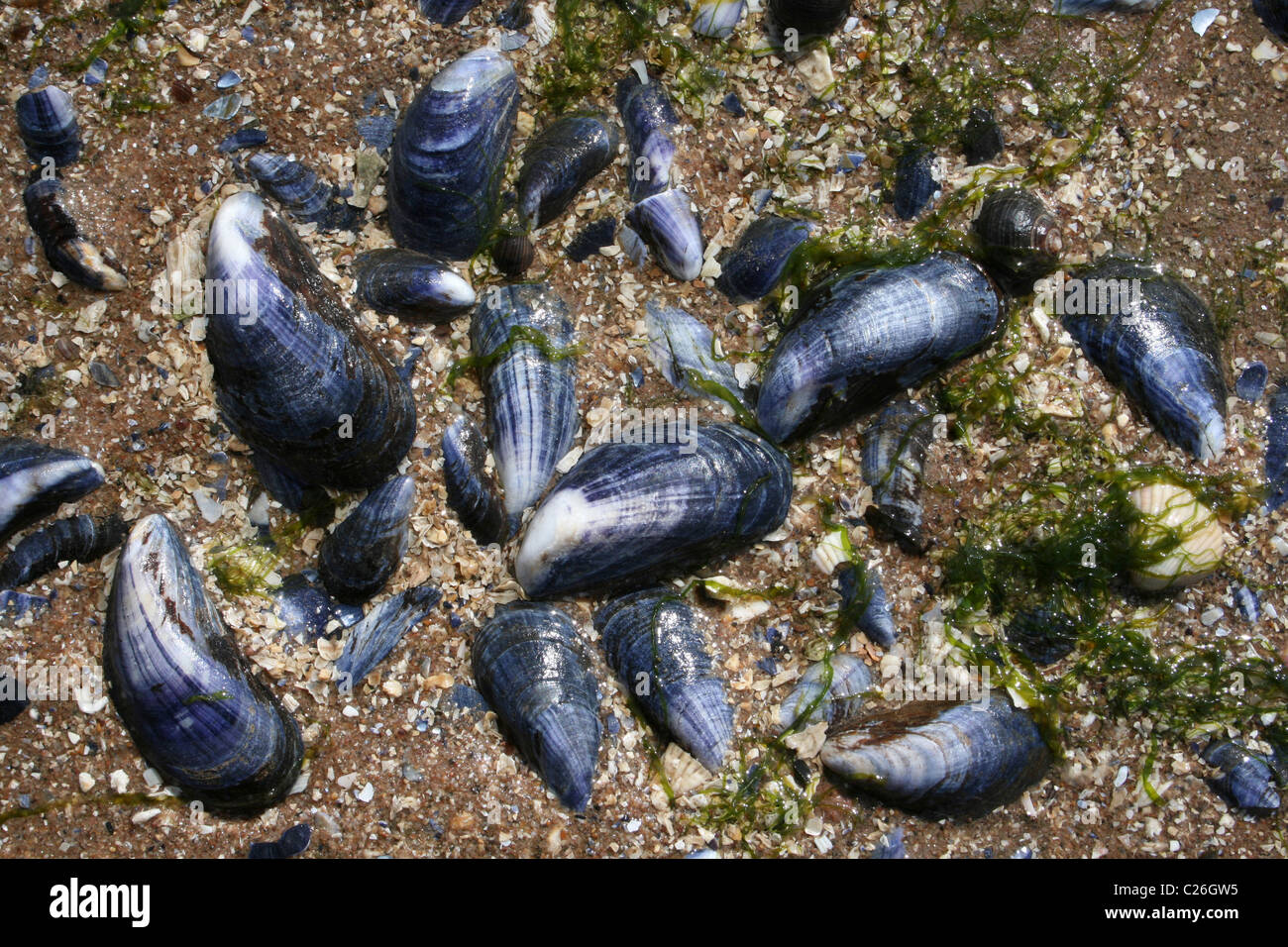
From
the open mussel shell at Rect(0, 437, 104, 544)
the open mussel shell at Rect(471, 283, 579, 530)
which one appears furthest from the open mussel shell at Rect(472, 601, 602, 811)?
the open mussel shell at Rect(0, 437, 104, 544)

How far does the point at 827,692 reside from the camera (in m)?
3.61

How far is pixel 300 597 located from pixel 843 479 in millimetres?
2301

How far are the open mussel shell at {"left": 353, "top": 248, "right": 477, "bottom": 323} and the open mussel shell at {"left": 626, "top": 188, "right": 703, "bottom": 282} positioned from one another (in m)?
0.79

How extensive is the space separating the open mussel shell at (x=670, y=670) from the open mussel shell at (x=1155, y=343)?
2147mm

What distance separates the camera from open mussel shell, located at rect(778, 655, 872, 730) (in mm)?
3584

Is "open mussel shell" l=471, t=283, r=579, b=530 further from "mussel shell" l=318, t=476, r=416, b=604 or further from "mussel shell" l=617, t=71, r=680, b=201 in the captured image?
"mussel shell" l=617, t=71, r=680, b=201

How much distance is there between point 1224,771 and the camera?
12.0ft

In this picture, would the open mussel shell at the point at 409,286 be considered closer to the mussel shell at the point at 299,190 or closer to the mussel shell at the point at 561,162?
the mussel shell at the point at 299,190

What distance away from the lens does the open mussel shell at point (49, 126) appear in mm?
3547

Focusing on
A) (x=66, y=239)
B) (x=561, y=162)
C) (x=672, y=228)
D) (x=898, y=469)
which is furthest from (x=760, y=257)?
(x=66, y=239)

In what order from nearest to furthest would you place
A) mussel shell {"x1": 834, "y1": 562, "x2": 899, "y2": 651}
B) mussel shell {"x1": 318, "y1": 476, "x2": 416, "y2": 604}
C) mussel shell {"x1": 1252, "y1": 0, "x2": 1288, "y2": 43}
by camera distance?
mussel shell {"x1": 318, "y1": 476, "x2": 416, "y2": 604} → mussel shell {"x1": 834, "y1": 562, "x2": 899, "y2": 651} → mussel shell {"x1": 1252, "y1": 0, "x2": 1288, "y2": 43}

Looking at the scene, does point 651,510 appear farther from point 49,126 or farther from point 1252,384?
point 49,126
